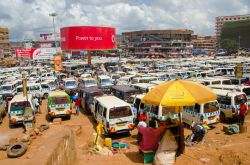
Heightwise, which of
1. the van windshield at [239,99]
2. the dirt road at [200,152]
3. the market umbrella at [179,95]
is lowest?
the dirt road at [200,152]

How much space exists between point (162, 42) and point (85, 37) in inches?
2370

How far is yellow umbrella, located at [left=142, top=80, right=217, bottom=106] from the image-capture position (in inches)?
324

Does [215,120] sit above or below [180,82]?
below

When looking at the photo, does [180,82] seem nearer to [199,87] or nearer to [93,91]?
[199,87]

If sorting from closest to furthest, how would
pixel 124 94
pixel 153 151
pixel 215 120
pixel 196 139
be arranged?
pixel 153 151 < pixel 196 139 < pixel 215 120 < pixel 124 94

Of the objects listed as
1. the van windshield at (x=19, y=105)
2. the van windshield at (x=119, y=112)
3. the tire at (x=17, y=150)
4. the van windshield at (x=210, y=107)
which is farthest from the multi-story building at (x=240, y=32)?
the tire at (x=17, y=150)

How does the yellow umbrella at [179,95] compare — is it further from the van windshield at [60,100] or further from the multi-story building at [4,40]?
the multi-story building at [4,40]

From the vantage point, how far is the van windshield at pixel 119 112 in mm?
13071

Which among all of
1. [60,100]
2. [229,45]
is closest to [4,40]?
[229,45]

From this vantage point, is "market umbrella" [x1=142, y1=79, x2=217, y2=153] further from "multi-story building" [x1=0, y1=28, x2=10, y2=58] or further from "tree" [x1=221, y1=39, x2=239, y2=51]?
"tree" [x1=221, y1=39, x2=239, y2=51]

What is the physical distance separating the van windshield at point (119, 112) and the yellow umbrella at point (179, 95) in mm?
4425

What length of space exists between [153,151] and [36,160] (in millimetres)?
3949

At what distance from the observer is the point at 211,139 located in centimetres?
1248

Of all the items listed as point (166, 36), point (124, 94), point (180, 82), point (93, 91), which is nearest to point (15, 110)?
point (93, 91)
